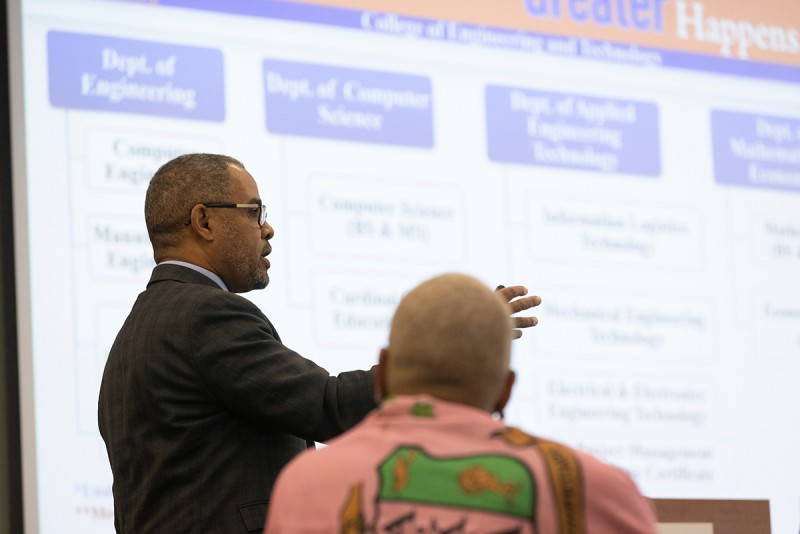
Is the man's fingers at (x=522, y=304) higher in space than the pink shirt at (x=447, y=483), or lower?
higher

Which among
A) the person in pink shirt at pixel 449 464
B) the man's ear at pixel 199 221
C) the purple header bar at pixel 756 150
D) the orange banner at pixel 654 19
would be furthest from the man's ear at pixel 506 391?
the purple header bar at pixel 756 150

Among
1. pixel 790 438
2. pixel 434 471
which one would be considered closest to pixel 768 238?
pixel 790 438

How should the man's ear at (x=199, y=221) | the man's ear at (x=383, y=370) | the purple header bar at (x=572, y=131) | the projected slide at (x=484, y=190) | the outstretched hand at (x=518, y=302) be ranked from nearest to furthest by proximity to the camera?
the man's ear at (x=383, y=370) < the outstretched hand at (x=518, y=302) < the man's ear at (x=199, y=221) < the projected slide at (x=484, y=190) < the purple header bar at (x=572, y=131)

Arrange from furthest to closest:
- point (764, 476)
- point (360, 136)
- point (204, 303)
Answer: point (764, 476)
point (360, 136)
point (204, 303)

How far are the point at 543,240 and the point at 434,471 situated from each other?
9.25 feet

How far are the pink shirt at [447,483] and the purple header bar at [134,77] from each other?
92.2 inches

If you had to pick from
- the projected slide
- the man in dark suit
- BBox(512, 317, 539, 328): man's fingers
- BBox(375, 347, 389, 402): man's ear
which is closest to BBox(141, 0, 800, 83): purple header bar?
the projected slide

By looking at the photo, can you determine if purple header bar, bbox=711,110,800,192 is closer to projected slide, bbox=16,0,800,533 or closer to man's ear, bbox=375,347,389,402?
projected slide, bbox=16,0,800,533

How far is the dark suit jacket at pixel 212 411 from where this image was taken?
2.23 metres

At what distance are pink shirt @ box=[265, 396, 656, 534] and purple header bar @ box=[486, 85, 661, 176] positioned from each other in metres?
2.77

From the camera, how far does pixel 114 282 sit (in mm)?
3506

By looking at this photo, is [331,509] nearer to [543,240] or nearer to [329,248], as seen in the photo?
[329,248]

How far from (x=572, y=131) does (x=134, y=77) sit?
1.51 meters

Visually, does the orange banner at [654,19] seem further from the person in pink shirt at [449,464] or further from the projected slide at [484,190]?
the person in pink shirt at [449,464]
